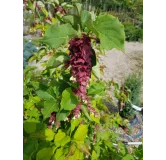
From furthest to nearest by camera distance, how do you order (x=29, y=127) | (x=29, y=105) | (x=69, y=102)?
(x=29, y=105)
(x=29, y=127)
(x=69, y=102)

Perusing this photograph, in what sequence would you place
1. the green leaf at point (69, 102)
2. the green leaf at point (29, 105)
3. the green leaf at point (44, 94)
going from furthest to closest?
the green leaf at point (29, 105) < the green leaf at point (44, 94) < the green leaf at point (69, 102)

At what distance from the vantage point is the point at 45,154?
65 centimetres

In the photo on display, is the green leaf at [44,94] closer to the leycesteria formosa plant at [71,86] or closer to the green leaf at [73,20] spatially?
the leycesteria formosa plant at [71,86]

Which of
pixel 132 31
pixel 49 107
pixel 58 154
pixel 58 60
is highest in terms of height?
pixel 132 31

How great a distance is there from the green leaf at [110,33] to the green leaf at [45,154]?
1.00ft

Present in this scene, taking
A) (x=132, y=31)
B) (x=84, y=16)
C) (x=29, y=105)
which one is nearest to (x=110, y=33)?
(x=84, y=16)

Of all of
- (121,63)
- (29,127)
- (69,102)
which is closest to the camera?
(69,102)

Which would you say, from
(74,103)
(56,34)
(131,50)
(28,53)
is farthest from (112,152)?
(131,50)

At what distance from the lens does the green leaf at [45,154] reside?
0.64 m

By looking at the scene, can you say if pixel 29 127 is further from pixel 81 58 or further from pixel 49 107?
pixel 81 58

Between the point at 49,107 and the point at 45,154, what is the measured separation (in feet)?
0.36

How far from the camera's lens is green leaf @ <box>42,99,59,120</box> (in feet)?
2.12

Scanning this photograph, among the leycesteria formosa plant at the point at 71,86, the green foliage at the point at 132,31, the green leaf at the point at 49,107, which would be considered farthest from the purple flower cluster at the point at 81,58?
the green foliage at the point at 132,31
